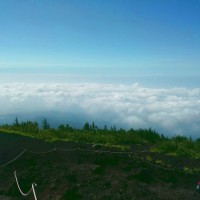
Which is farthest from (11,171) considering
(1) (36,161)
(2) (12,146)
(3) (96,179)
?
(3) (96,179)

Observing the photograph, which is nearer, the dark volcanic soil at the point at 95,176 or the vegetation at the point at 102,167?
the dark volcanic soil at the point at 95,176

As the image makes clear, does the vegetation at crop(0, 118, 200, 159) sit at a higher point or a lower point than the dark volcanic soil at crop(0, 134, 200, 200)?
higher

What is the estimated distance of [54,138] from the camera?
37156 millimetres

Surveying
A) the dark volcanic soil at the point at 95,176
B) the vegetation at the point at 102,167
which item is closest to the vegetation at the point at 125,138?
the vegetation at the point at 102,167

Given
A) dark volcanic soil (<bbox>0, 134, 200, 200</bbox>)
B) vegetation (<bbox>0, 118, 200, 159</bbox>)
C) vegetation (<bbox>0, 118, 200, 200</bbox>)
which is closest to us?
dark volcanic soil (<bbox>0, 134, 200, 200</bbox>)

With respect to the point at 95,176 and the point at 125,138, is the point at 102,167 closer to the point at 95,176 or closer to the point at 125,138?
the point at 95,176

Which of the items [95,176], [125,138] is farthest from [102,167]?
[125,138]

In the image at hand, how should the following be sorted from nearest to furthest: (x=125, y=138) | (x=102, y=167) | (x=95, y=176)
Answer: (x=95, y=176), (x=102, y=167), (x=125, y=138)

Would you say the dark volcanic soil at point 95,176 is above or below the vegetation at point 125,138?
below

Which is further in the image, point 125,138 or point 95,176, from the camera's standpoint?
point 125,138

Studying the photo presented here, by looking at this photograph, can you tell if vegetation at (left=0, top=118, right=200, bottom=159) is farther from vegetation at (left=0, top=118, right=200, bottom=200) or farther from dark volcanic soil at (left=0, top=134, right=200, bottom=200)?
dark volcanic soil at (left=0, top=134, right=200, bottom=200)

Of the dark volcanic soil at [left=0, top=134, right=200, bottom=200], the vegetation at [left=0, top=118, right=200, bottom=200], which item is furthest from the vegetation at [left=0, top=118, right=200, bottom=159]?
Answer: the dark volcanic soil at [left=0, top=134, right=200, bottom=200]

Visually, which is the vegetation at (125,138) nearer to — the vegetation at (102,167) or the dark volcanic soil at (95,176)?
A: the vegetation at (102,167)

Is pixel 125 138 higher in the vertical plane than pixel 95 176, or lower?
higher
